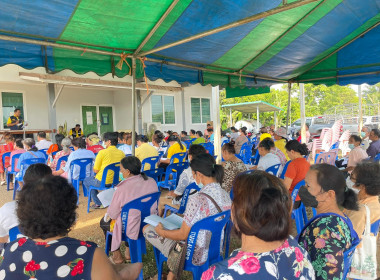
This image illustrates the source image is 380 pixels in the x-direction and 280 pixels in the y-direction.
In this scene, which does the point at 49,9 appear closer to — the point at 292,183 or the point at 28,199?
the point at 28,199

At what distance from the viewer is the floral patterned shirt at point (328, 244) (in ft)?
4.35

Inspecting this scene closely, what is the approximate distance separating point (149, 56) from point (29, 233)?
3.31 meters

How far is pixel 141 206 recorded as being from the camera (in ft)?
7.98

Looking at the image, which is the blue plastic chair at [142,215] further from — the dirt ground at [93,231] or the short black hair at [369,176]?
the short black hair at [369,176]

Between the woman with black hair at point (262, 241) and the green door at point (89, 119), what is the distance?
467 inches

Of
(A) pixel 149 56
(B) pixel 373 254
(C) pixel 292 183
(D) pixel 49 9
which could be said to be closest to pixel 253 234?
(B) pixel 373 254

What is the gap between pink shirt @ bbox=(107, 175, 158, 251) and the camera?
2387 mm

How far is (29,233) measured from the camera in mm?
1161

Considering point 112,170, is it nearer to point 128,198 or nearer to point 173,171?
point 173,171

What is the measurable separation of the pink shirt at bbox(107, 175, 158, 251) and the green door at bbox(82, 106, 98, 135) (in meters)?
10.2

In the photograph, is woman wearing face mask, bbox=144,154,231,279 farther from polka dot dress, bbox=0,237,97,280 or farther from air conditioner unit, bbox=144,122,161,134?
air conditioner unit, bbox=144,122,161,134

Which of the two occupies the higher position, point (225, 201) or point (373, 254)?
point (225, 201)

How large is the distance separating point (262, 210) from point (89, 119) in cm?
1210

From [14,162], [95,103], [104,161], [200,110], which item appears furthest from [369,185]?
[200,110]
